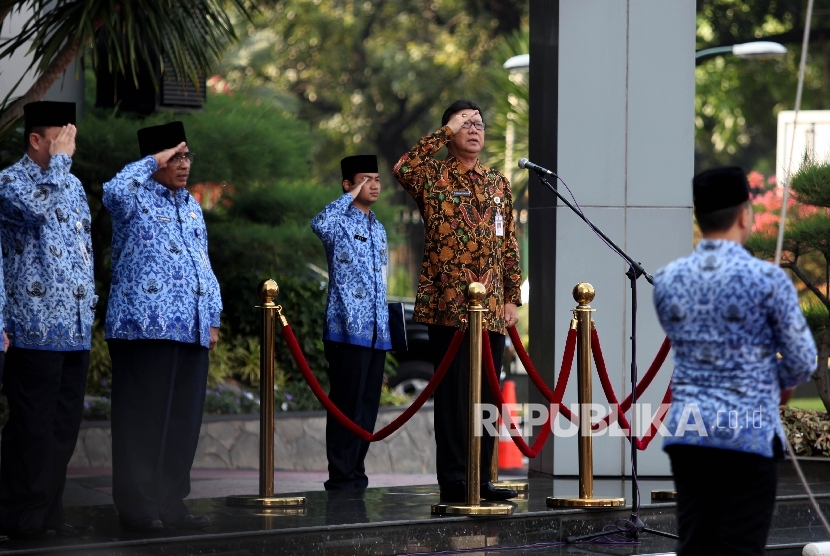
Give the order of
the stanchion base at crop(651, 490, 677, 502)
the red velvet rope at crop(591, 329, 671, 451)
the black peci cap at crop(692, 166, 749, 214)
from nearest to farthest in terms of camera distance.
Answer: the black peci cap at crop(692, 166, 749, 214) → the red velvet rope at crop(591, 329, 671, 451) → the stanchion base at crop(651, 490, 677, 502)

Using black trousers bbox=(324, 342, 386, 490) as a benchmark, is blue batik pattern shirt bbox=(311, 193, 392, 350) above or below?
above

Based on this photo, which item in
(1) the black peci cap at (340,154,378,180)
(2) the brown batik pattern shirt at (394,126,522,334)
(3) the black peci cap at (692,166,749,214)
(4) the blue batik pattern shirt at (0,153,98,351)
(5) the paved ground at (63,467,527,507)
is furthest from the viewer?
(5) the paved ground at (63,467,527,507)

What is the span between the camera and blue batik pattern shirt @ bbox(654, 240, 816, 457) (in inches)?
161

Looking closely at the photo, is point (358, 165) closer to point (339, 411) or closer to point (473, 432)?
point (339, 411)

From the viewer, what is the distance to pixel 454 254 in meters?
6.92

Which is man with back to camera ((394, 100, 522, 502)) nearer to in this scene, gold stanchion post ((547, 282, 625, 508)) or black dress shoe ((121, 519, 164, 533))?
gold stanchion post ((547, 282, 625, 508))

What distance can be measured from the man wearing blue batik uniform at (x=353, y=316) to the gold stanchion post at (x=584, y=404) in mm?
1196

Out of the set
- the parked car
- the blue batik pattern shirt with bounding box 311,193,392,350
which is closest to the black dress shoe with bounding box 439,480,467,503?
the blue batik pattern shirt with bounding box 311,193,392,350

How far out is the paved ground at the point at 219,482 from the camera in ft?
28.3

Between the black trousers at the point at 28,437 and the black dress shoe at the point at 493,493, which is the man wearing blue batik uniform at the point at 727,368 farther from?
the black trousers at the point at 28,437

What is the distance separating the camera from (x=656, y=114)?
8594 millimetres

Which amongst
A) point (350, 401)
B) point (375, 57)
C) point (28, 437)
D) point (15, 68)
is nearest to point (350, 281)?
point (350, 401)

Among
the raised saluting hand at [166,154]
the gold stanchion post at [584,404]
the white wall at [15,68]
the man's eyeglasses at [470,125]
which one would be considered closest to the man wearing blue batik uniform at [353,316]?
the man's eyeglasses at [470,125]

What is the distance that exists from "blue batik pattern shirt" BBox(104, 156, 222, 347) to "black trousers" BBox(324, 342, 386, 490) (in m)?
1.60
